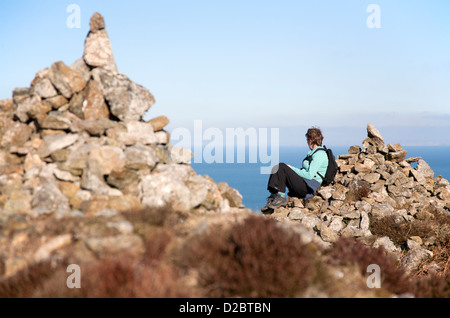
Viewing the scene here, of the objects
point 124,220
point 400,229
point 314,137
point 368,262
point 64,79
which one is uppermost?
point 64,79

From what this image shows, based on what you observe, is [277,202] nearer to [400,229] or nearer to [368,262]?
[400,229]

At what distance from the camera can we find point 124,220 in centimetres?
645

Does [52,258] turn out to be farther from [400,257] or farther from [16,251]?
[400,257]

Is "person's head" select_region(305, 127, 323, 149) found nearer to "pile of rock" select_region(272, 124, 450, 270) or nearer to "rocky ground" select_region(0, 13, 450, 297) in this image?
"pile of rock" select_region(272, 124, 450, 270)

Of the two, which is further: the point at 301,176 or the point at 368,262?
the point at 301,176

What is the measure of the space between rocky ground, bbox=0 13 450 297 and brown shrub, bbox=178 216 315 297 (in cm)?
2

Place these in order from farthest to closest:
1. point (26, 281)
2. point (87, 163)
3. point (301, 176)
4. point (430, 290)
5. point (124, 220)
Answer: point (301, 176) < point (87, 163) < point (430, 290) < point (124, 220) < point (26, 281)

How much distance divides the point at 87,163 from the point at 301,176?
793 centimetres

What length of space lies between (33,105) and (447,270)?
11.5 meters

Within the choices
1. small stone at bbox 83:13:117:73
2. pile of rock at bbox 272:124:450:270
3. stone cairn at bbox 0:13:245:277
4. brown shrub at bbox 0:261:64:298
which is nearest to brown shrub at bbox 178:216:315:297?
stone cairn at bbox 0:13:245:277

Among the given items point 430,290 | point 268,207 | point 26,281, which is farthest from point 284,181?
point 26,281

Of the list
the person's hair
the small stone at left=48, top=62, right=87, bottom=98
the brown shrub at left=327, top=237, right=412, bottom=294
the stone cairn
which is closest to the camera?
the stone cairn

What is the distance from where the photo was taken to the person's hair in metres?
12.9

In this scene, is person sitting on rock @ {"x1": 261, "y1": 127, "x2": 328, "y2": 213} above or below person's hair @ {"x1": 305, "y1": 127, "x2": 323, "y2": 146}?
below
